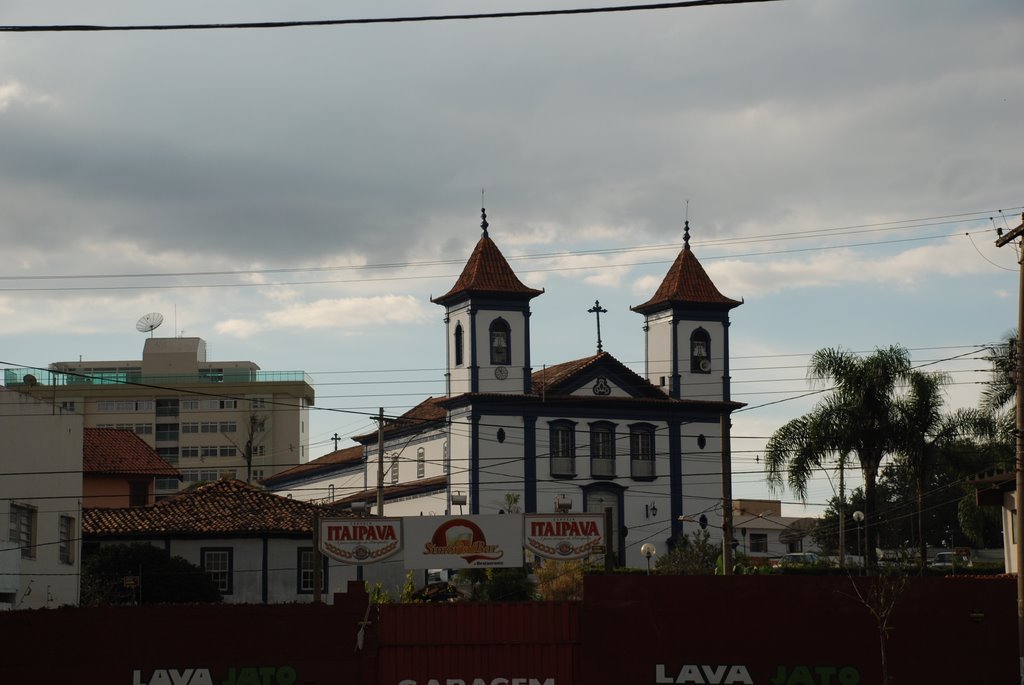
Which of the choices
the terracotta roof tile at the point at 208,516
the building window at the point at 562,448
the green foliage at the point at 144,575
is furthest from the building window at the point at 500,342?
the green foliage at the point at 144,575

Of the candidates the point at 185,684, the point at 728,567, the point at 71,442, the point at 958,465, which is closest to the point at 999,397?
the point at 958,465

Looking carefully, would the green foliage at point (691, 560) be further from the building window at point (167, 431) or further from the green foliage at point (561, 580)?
the building window at point (167, 431)

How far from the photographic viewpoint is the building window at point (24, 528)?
143 ft

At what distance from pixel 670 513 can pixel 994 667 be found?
5066 cm

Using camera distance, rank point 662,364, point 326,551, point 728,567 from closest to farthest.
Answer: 1. point 326,551
2. point 728,567
3. point 662,364

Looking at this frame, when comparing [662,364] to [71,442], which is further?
[662,364]

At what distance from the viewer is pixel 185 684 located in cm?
2966

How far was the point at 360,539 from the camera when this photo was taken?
34938mm

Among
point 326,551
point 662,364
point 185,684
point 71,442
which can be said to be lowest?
point 185,684

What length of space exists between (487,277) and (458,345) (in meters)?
3.89

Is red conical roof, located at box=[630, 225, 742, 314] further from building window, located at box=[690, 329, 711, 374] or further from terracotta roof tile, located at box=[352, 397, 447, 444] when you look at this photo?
terracotta roof tile, located at box=[352, 397, 447, 444]

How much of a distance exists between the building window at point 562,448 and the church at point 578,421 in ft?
0.17

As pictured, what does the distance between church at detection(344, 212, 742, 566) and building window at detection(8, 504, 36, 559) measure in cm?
3248

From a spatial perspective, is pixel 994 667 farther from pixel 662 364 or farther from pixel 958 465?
pixel 662 364
